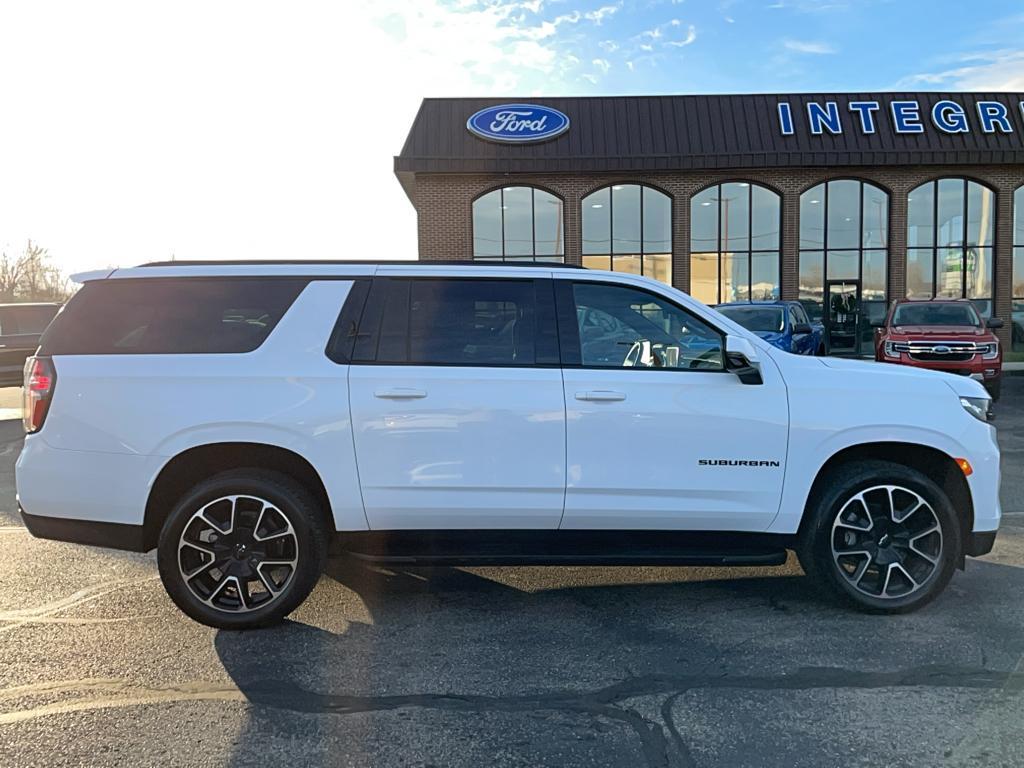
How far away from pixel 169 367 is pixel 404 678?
6.56ft

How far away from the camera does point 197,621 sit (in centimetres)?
395

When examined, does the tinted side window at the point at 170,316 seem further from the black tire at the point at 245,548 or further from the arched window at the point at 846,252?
the arched window at the point at 846,252

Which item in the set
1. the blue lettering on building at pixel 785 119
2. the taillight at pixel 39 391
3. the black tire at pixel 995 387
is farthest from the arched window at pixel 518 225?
the taillight at pixel 39 391

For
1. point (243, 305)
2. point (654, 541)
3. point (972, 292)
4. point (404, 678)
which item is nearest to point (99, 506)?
point (243, 305)

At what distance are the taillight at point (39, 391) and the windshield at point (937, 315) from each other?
13.7m

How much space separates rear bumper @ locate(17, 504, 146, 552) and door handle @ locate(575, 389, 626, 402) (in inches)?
95.7

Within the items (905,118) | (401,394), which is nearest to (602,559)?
(401,394)

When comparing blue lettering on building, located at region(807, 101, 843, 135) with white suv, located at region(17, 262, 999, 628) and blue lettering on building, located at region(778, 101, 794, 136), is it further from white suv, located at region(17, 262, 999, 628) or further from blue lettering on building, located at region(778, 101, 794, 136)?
white suv, located at region(17, 262, 999, 628)

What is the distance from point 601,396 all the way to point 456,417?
0.76 m

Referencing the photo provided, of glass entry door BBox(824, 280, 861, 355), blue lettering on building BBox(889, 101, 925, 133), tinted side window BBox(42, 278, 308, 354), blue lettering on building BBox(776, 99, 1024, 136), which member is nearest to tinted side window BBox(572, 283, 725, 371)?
tinted side window BBox(42, 278, 308, 354)

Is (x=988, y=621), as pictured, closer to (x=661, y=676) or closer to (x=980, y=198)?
(x=661, y=676)

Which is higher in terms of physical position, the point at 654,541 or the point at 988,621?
the point at 654,541

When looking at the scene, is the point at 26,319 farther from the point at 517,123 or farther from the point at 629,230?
the point at 629,230

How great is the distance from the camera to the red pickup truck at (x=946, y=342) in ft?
41.2
